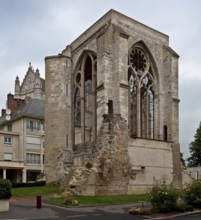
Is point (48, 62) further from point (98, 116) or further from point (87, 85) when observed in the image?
point (98, 116)

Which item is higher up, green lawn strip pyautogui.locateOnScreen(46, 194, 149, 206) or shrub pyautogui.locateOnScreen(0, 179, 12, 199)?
shrub pyautogui.locateOnScreen(0, 179, 12, 199)

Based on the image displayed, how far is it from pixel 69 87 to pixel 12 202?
14.5m

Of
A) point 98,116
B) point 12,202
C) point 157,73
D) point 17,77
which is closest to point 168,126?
point 157,73

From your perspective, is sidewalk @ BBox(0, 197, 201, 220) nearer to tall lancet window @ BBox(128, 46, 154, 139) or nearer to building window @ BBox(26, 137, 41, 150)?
tall lancet window @ BBox(128, 46, 154, 139)

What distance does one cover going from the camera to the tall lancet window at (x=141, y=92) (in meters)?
32.5

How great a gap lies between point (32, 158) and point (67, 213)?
39771mm

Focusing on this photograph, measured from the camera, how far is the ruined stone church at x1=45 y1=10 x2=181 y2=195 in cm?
2723

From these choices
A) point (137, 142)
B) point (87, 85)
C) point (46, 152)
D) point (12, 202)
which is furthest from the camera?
point (87, 85)

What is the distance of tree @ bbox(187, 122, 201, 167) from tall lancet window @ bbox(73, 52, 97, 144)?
20.8m

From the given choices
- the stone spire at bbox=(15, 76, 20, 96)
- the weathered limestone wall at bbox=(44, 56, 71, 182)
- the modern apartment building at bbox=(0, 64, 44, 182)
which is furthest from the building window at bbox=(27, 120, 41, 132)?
the stone spire at bbox=(15, 76, 20, 96)

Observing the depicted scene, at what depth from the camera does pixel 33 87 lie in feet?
273

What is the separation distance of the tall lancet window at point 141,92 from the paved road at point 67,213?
13.3 meters

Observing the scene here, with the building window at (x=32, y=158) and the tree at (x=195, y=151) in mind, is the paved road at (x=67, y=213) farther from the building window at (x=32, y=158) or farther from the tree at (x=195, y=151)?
the building window at (x=32, y=158)

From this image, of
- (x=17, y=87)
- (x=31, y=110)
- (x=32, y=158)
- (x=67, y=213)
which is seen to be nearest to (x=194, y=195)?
(x=67, y=213)
